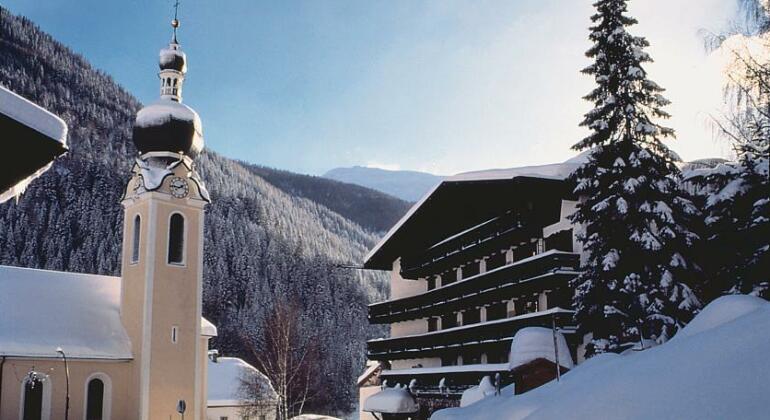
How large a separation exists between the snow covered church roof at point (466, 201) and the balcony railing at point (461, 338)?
454cm

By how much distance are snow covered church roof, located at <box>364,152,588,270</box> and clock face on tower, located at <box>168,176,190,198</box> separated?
1037 centimetres

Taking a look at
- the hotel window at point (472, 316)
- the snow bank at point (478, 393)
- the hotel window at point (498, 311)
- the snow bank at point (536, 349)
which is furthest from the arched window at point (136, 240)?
the snow bank at point (536, 349)

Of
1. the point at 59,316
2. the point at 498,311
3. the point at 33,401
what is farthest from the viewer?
the point at 59,316

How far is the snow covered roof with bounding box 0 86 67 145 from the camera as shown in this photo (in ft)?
14.8

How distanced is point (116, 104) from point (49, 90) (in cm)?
1234

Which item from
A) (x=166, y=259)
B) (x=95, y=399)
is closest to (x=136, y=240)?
(x=166, y=259)

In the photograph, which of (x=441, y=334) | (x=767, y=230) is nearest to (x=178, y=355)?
(x=441, y=334)

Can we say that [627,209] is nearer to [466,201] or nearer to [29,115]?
[466,201]

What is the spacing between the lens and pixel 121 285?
39.8 metres

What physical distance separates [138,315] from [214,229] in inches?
2837

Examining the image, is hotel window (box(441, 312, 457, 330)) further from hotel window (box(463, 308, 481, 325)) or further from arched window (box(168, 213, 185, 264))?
arched window (box(168, 213, 185, 264))

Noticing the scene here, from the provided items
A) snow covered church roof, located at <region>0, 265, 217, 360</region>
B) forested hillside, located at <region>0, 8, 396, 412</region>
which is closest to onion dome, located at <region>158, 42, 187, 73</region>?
snow covered church roof, located at <region>0, 265, 217, 360</region>

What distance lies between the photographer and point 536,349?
15430 millimetres

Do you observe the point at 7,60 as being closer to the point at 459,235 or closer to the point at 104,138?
the point at 104,138
